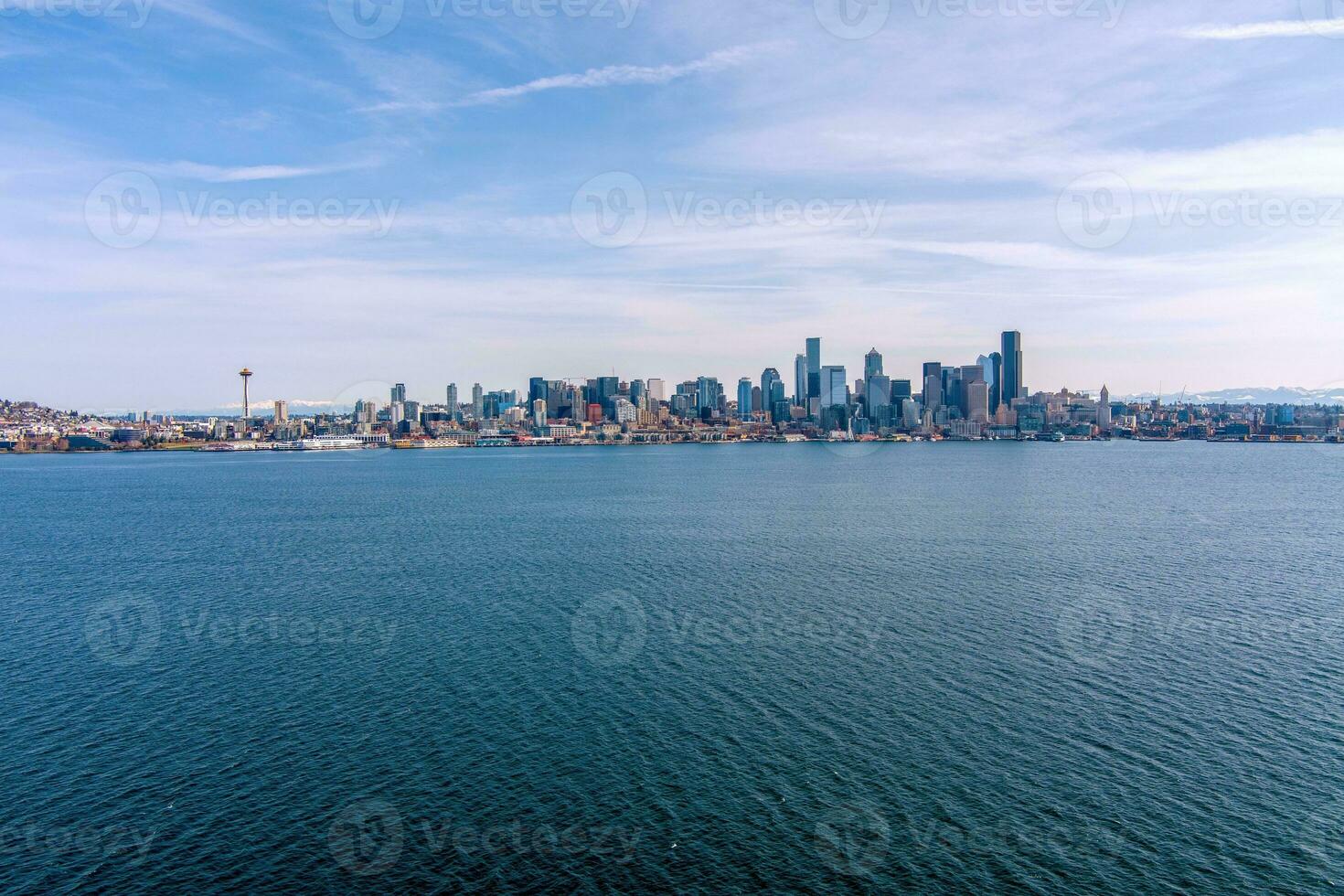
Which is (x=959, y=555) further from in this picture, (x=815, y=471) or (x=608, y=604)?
(x=815, y=471)

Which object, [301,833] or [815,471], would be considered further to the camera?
[815,471]

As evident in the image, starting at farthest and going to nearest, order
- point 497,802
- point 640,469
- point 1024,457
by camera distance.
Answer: point 1024,457 < point 640,469 < point 497,802

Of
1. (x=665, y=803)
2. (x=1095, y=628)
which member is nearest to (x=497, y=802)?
(x=665, y=803)

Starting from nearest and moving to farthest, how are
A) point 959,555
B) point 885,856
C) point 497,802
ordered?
point 885,856 < point 497,802 < point 959,555

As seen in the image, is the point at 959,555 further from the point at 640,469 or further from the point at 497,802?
the point at 640,469

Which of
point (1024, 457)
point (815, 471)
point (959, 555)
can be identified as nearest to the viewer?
point (959, 555)

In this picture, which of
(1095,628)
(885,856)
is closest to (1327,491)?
(1095,628)
